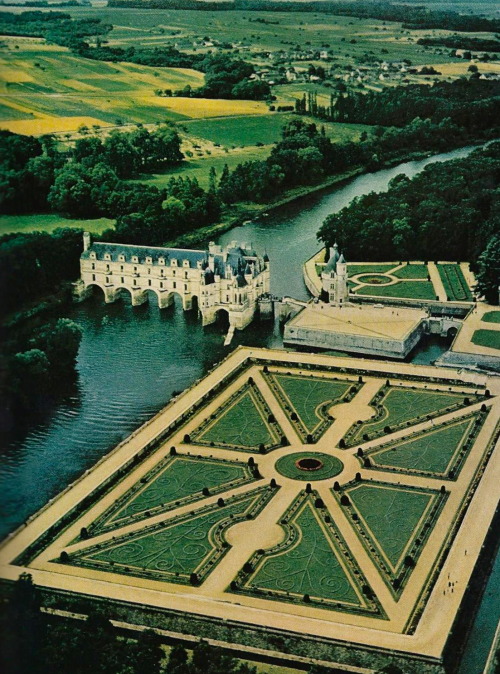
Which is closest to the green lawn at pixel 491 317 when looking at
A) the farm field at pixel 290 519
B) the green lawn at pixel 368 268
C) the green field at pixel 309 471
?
the farm field at pixel 290 519

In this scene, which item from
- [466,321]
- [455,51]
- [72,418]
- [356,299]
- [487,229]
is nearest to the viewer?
[72,418]

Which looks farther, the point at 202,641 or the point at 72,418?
the point at 72,418

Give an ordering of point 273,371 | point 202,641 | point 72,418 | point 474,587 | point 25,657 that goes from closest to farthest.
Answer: point 25,657 < point 202,641 < point 474,587 < point 72,418 < point 273,371

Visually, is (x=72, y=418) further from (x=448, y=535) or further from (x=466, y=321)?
(x=466, y=321)

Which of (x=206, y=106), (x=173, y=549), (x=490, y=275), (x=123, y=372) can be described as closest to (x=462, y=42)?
(x=206, y=106)

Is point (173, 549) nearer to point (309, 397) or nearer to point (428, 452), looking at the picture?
point (428, 452)

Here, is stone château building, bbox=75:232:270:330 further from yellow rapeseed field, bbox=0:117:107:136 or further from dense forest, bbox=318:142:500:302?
yellow rapeseed field, bbox=0:117:107:136

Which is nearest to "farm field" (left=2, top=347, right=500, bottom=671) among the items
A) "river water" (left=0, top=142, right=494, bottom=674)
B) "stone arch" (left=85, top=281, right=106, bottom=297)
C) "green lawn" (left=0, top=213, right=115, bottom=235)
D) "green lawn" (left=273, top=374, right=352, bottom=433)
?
"green lawn" (left=273, top=374, right=352, bottom=433)

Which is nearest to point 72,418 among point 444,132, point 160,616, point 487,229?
point 160,616
